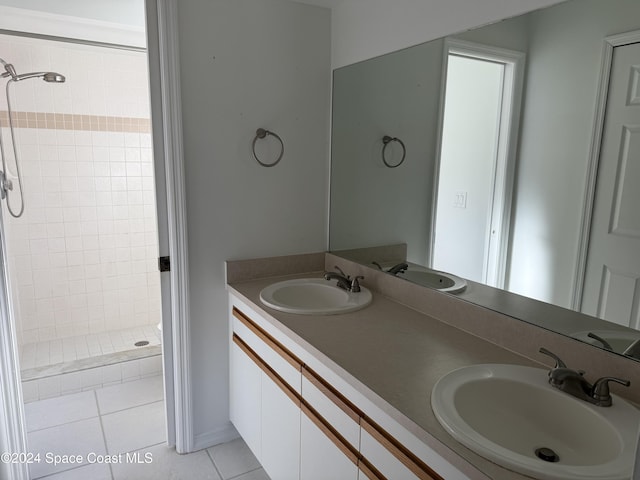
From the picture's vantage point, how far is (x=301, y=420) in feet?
5.24

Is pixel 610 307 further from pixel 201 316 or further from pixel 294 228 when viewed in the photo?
pixel 201 316

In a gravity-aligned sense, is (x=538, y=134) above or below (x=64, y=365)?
above

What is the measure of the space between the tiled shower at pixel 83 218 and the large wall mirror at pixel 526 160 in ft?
6.09

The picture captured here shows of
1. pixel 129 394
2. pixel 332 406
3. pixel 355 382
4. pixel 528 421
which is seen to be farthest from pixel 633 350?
pixel 129 394

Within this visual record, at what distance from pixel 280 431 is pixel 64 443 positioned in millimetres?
1311

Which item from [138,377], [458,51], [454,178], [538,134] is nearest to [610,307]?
[538,134]

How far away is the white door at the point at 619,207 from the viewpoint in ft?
3.83

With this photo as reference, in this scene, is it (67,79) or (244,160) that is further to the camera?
(67,79)

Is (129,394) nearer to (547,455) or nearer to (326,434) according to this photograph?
(326,434)

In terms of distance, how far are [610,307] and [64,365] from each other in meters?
3.08

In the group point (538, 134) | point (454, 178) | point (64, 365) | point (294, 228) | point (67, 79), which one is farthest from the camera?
point (67, 79)

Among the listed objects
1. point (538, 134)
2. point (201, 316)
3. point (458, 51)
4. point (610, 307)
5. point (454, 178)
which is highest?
point (458, 51)

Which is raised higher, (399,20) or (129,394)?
(399,20)

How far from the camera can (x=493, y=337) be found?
5.01ft
